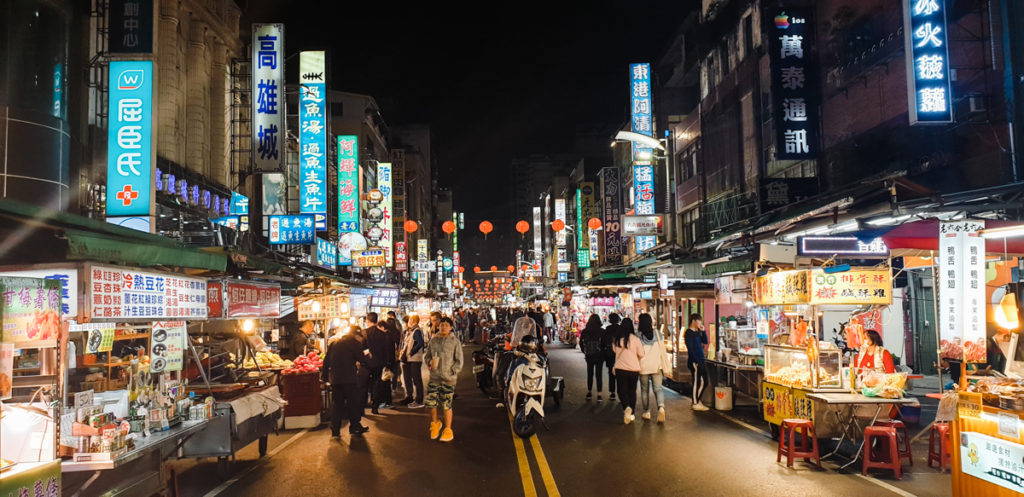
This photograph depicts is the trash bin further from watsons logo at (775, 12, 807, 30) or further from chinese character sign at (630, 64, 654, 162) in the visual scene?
chinese character sign at (630, 64, 654, 162)

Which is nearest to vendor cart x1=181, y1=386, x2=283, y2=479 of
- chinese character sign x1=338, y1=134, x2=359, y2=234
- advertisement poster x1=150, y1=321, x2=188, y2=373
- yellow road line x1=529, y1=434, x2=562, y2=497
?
advertisement poster x1=150, y1=321, x2=188, y2=373

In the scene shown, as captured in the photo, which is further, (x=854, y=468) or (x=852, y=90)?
(x=852, y=90)

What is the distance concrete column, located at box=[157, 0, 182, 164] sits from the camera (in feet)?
62.9

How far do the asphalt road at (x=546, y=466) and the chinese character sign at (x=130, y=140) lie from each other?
600 centimetres

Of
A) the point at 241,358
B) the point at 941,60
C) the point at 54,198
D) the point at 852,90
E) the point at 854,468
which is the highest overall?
the point at 852,90

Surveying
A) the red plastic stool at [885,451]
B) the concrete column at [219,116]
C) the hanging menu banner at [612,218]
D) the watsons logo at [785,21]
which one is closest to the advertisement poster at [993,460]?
the red plastic stool at [885,451]

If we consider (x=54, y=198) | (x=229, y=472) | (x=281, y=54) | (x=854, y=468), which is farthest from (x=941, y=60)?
(x=54, y=198)

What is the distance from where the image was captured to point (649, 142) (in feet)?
83.3

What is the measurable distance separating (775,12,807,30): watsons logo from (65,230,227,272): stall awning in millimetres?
15316

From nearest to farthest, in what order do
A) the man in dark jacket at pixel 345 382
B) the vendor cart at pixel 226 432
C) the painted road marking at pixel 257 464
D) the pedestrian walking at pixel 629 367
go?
the painted road marking at pixel 257 464, the vendor cart at pixel 226 432, the man in dark jacket at pixel 345 382, the pedestrian walking at pixel 629 367

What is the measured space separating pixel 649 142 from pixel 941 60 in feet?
44.4

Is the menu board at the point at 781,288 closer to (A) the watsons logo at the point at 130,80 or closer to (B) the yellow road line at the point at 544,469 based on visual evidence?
(B) the yellow road line at the point at 544,469

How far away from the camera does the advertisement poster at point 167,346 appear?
9031 mm

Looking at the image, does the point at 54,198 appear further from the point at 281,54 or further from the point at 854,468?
the point at 854,468
